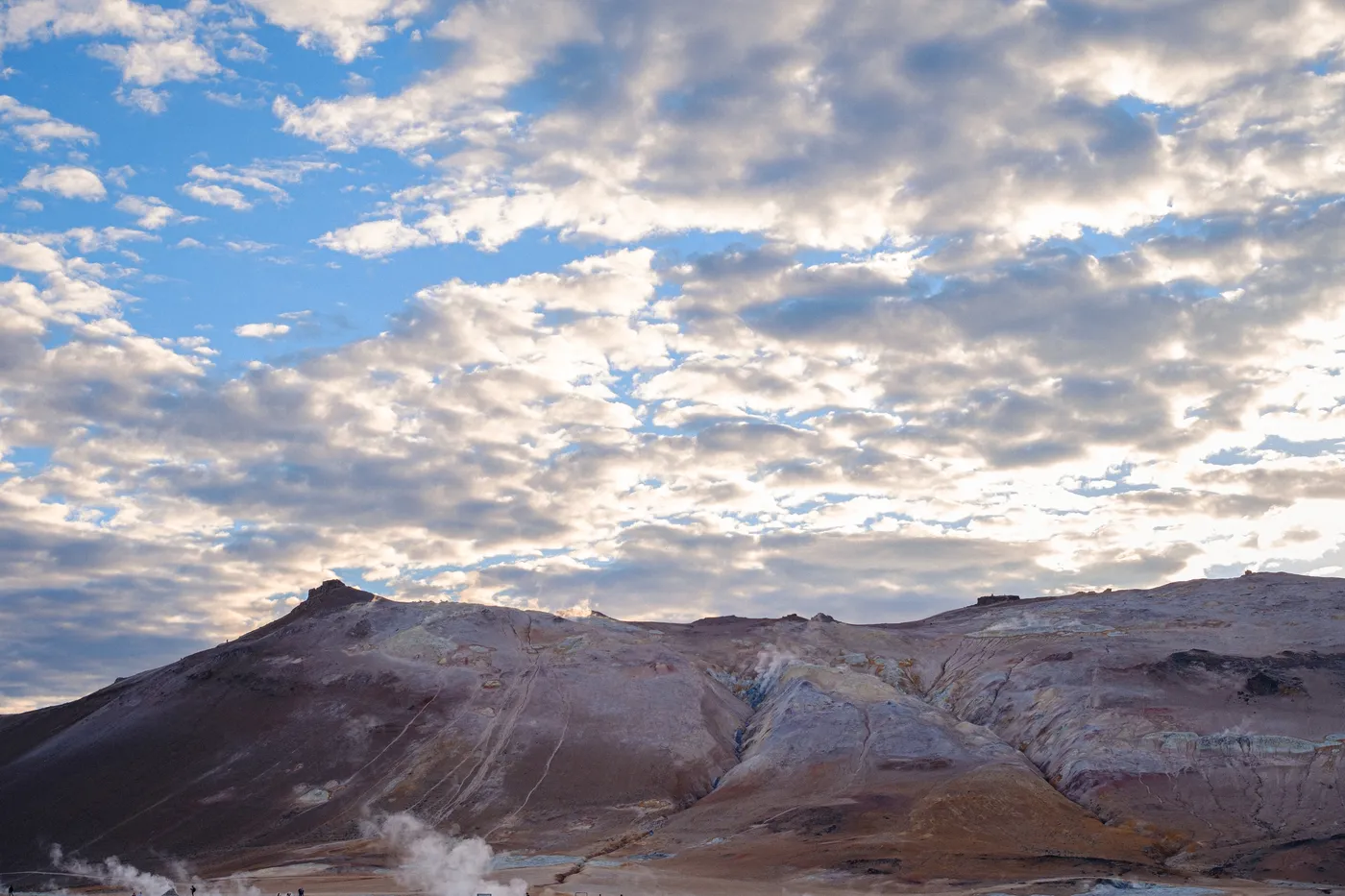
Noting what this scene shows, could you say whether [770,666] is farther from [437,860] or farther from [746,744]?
[437,860]

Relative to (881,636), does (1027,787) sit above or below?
below

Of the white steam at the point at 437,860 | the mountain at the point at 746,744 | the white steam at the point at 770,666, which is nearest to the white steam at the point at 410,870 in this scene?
the white steam at the point at 437,860

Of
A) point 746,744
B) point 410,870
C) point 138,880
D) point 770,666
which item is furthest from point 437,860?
point 770,666

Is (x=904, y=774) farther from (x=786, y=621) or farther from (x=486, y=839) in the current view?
(x=786, y=621)

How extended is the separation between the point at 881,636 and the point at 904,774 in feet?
112

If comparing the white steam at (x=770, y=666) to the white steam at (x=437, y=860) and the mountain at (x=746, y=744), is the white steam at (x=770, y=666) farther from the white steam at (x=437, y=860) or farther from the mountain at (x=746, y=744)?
the white steam at (x=437, y=860)

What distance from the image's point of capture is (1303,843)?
69688 mm

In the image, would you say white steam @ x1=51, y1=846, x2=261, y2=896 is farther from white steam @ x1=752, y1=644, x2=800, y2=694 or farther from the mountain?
white steam @ x1=752, y1=644, x2=800, y2=694

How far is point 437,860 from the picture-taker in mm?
81250

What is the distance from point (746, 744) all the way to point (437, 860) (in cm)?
3294

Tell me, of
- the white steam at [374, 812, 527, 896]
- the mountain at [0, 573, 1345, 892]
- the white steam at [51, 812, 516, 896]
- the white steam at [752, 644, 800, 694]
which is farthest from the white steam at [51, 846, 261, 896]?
the white steam at [752, 644, 800, 694]

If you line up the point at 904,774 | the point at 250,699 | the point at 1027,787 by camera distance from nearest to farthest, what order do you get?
1. the point at 1027,787
2. the point at 904,774
3. the point at 250,699

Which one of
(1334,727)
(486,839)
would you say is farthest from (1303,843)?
(486,839)

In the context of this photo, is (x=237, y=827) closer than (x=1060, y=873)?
No
